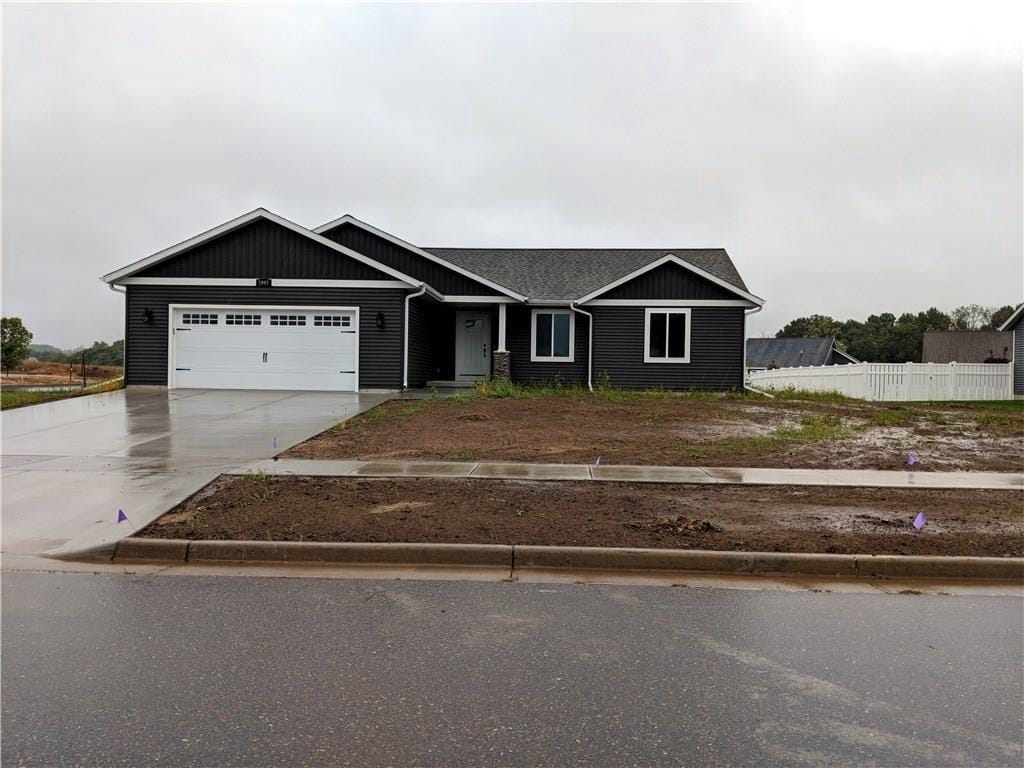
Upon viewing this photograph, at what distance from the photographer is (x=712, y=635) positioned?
4766mm

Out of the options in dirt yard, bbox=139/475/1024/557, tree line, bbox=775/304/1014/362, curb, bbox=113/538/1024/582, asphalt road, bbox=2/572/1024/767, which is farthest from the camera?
tree line, bbox=775/304/1014/362

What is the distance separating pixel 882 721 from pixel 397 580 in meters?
3.58

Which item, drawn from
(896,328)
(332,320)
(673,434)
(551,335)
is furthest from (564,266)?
(896,328)

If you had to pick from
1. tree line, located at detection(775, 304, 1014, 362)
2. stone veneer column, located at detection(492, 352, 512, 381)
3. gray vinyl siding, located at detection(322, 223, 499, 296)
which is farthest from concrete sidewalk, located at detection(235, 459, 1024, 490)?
tree line, located at detection(775, 304, 1014, 362)

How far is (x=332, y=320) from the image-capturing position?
69.1 feet

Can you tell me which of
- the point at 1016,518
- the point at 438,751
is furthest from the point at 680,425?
the point at 438,751

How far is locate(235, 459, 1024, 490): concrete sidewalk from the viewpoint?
945cm

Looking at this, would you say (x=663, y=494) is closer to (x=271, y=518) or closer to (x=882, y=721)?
(x=271, y=518)

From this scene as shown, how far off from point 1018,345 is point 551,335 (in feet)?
64.3

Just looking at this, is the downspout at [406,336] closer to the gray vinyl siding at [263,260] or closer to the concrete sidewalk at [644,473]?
the gray vinyl siding at [263,260]

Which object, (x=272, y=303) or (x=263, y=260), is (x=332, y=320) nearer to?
(x=272, y=303)

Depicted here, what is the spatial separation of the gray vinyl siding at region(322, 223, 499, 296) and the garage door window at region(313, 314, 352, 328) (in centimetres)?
346

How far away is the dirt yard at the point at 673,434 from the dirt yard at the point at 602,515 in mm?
1998

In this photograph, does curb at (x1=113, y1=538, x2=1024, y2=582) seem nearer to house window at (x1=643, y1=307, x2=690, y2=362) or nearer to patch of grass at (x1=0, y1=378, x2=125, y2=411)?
patch of grass at (x1=0, y1=378, x2=125, y2=411)
